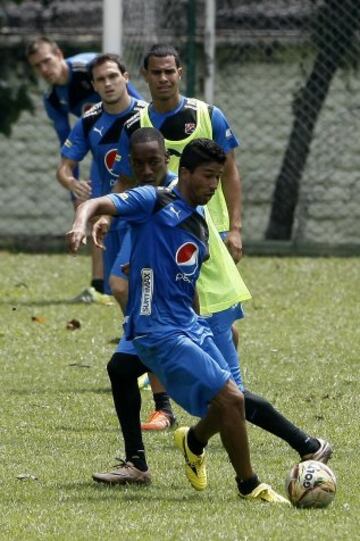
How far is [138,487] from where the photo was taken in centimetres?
663

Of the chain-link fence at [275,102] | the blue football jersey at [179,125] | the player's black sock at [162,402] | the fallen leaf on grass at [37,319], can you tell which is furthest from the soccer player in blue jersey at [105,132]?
the chain-link fence at [275,102]

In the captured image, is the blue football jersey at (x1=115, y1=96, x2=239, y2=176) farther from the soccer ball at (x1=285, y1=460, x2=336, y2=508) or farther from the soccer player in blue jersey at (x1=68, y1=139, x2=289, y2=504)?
the soccer ball at (x1=285, y1=460, x2=336, y2=508)

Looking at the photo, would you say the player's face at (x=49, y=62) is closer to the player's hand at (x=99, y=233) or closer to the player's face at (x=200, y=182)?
the player's hand at (x=99, y=233)

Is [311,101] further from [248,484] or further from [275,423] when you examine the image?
[248,484]

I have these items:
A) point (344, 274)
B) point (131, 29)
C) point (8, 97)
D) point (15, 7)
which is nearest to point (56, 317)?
point (344, 274)

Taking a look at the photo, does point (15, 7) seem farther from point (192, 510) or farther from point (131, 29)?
point (192, 510)

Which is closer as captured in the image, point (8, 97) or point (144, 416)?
point (144, 416)

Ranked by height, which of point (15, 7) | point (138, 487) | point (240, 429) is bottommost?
point (15, 7)

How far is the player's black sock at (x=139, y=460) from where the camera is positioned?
21.9ft

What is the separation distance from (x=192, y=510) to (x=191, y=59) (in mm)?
10007

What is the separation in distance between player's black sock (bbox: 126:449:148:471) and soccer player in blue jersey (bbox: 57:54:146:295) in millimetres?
2253

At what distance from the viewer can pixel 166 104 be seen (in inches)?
321

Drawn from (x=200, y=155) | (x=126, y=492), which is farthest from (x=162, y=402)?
(x=200, y=155)

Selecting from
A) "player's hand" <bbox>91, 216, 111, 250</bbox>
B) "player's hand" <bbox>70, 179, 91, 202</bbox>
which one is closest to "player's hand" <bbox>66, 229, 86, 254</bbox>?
"player's hand" <bbox>91, 216, 111, 250</bbox>
